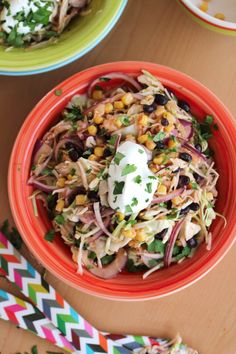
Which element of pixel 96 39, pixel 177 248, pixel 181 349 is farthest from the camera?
pixel 181 349

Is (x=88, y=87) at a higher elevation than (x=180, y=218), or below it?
higher

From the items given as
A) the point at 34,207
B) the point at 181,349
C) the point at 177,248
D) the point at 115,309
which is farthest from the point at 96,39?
the point at 181,349

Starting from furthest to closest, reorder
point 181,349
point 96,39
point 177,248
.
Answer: point 181,349 → point 177,248 → point 96,39

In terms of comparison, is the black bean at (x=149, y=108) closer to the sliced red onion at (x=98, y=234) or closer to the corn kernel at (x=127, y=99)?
the corn kernel at (x=127, y=99)

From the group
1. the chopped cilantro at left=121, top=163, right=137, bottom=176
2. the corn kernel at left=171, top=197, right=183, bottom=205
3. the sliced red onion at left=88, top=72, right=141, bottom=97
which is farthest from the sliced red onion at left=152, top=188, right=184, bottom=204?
the sliced red onion at left=88, top=72, right=141, bottom=97

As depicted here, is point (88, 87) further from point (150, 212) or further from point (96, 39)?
point (150, 212)

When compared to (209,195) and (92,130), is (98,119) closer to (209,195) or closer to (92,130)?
(92,130)

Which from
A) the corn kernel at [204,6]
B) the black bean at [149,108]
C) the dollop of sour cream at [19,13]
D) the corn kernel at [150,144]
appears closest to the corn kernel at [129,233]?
the corn kernel at [150,144]

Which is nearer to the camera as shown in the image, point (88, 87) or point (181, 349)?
point (88, 87)
